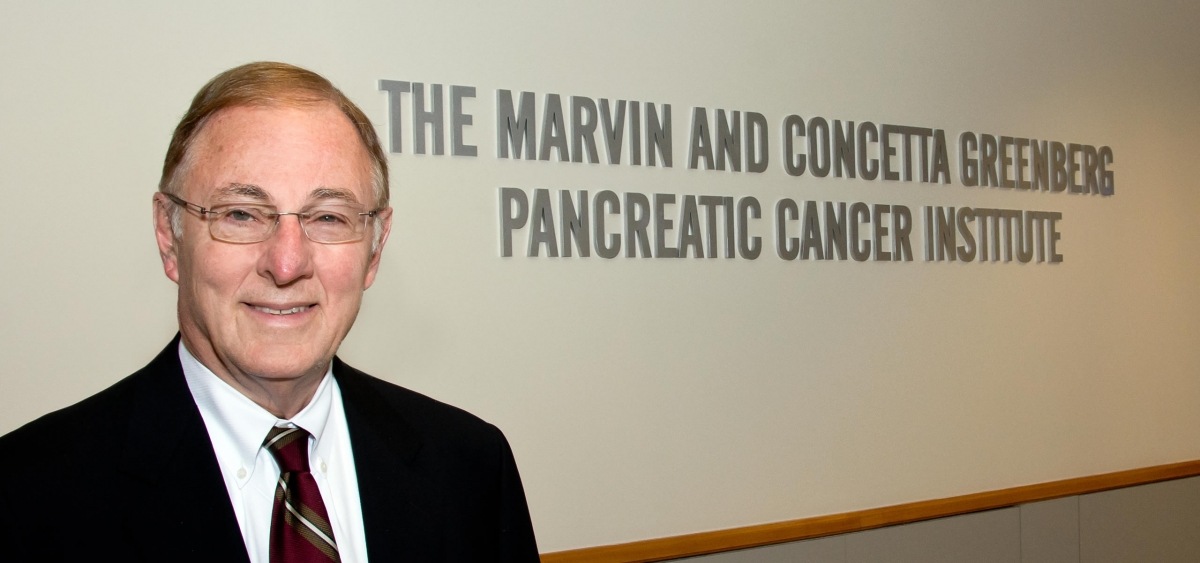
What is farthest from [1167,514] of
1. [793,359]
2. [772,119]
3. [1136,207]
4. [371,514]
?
[371,514]

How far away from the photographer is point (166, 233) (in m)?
1.26

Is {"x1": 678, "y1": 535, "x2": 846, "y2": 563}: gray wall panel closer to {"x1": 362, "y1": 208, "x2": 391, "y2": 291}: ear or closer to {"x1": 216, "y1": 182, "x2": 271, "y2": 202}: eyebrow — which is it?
{"x1": 362, "y1": 208, "x2": 391, "y2": 291}: ear

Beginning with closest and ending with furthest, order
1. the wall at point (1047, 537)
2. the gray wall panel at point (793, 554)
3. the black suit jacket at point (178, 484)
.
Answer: the black suit jacket at point (178, 484) → the gray wall panel at point (793, 554) → the wall at point (1047, 537)

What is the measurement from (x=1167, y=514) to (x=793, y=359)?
74.2 inches

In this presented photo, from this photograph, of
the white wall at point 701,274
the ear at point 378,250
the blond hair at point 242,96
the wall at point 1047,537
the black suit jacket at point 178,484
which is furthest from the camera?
the wall at point 1047,537

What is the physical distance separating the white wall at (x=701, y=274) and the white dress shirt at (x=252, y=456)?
3.73ft

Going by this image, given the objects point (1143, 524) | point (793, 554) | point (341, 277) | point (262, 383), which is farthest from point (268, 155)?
point (1143, 524)

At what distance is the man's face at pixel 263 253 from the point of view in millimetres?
1178

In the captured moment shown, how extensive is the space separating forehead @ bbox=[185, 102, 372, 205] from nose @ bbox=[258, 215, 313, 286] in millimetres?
30

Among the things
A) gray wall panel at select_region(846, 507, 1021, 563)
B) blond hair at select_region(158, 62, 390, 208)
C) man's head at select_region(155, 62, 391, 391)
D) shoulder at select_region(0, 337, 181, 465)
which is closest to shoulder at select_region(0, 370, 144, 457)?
shoulder at select_region(0, 337, 181, 465)

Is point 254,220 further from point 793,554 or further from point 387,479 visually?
point 793,554

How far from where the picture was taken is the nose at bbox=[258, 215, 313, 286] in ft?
3.84

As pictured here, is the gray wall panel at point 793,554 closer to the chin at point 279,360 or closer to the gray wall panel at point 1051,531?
the gray wall panel at point 1051,531

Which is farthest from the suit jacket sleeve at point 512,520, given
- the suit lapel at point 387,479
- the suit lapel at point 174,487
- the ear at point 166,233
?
the ear at point 166,233
